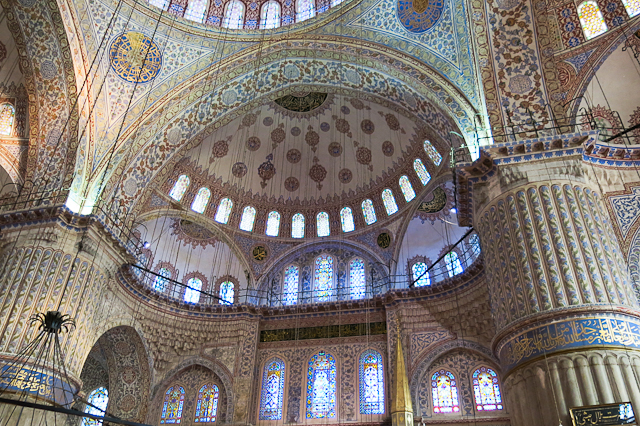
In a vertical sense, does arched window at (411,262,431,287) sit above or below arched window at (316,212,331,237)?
below

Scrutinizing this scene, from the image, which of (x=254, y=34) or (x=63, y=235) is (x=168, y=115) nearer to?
(x=254, y=34)

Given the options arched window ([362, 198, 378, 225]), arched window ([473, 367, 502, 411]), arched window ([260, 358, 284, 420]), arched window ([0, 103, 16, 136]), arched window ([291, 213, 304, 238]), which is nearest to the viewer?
arched window ([473, 367, 502, 411])

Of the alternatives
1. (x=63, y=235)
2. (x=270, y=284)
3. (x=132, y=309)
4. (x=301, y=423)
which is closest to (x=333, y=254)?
(x=270, y=284)

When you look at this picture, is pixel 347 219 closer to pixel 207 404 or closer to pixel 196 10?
pixel 207 404

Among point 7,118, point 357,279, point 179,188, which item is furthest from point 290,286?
point 7,118

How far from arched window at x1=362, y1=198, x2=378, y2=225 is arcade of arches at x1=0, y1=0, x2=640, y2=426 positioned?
0.50 ft

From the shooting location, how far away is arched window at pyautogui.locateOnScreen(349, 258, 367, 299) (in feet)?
47.5

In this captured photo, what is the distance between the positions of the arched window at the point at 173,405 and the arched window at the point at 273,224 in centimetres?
538

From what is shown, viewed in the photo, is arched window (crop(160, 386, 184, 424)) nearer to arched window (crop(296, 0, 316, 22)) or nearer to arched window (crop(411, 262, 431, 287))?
arched window (crop(411, 262, 431, 287))

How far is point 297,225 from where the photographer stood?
16.1m

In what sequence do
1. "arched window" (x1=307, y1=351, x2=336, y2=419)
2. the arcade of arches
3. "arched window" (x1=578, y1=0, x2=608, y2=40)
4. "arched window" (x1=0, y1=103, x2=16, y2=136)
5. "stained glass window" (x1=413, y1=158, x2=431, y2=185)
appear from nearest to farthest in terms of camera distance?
the arcade of arches
"arched window" (x1=578, y1=0, x2=608, y2=40)
"arched window" (x1=0, y1=103, x2=16, y2=136)
"arched window" (x1=307, y1=351, x2=336, y2=419)
"stained glass window" (x1=413, y1=158, x2=431, y2=185)

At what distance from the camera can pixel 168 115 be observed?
1249cm

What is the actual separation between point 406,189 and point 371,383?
5.72 metres

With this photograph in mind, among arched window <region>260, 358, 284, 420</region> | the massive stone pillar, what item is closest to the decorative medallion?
the massive stone pillar
